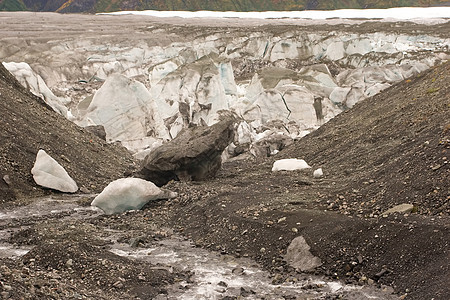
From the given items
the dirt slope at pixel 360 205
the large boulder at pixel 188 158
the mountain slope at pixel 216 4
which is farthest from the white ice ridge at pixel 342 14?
the large boulder at pixel 188 158

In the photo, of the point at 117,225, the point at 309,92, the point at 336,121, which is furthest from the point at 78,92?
the point at 117,225

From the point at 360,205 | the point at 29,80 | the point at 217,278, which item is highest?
the point at 29,80

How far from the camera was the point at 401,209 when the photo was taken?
7.41 meters

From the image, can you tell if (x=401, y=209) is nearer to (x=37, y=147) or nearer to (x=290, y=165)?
(x=290, y=165)

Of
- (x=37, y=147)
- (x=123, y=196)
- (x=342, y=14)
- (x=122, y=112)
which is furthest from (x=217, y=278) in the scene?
(x=342, y=14)

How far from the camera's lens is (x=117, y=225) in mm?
9789

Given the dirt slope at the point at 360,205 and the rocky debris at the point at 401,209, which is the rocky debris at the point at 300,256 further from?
the rocky debris at the point at 401,209

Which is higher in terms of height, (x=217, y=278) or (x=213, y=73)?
(x=217, y=278)

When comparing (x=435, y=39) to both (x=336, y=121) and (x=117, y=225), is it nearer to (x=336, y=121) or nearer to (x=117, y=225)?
(x=336, y=121)

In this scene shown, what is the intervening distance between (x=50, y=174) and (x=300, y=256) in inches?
291

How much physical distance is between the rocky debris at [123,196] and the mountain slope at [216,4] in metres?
105

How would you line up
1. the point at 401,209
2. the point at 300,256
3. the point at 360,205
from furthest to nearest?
1. the point at 360,205
2. the point at 401,209
3. the point at 300,256

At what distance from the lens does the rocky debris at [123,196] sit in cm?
1059

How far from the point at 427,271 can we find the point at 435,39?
47894 mm
